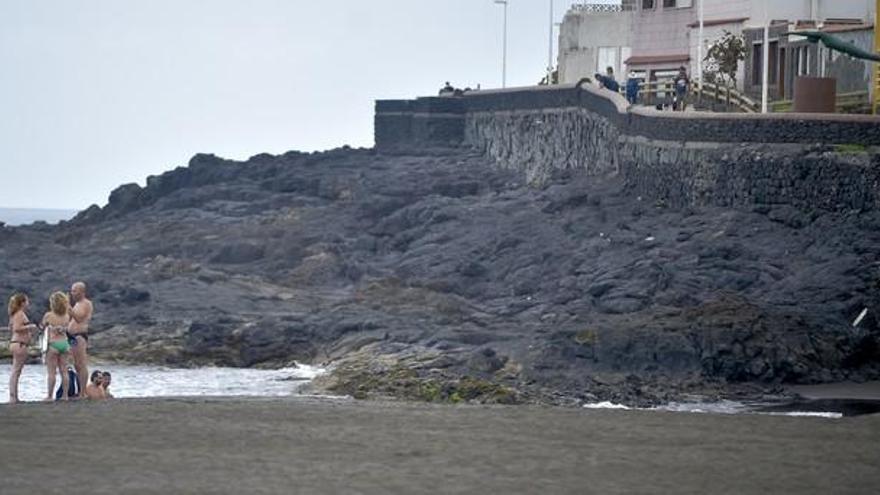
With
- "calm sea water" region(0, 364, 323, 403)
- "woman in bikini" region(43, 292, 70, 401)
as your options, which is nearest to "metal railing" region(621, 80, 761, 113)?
"calm sea water" region(0, 364, 323, 403)

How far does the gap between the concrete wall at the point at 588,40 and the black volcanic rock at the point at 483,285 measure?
12.3 metres

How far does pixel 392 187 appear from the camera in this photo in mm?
63000

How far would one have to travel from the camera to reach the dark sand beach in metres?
19.9

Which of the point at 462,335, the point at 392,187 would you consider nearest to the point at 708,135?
the point at 462,335

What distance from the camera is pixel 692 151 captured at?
46.2 metres

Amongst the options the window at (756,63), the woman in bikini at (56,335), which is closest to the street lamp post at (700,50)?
the window at (756,63)

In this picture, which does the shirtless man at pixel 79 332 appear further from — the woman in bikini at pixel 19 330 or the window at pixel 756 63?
the window at pixel 756 63

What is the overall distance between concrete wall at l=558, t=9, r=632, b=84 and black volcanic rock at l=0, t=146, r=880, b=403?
12271mm

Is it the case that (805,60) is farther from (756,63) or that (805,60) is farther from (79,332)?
(79,332)

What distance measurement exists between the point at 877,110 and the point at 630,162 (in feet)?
19.8

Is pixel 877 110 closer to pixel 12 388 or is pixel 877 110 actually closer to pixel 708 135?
pixel 708 135

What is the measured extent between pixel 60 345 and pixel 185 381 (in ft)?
33.8

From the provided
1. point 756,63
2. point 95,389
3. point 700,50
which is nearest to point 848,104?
point 700,50

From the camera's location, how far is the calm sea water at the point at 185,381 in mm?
35375
